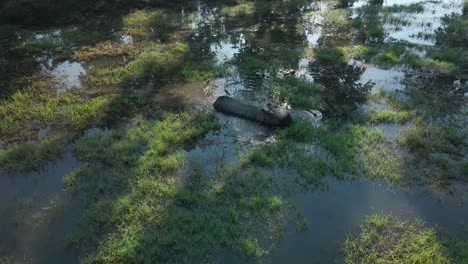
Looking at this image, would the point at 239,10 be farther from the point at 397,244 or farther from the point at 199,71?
the point at 397,244

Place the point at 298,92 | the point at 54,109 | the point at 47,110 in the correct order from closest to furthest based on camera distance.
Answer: the point at 47,110, the point at 54,109, the point at 298,92

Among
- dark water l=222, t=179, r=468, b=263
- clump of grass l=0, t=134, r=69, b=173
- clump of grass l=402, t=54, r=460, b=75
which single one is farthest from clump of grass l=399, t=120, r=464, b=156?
clump of grass l=0, t=134, r=69, b=173

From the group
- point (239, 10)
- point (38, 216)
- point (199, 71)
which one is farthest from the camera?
point (239, 10)

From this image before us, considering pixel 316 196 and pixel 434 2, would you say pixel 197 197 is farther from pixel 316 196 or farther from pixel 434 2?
pixel 434 2

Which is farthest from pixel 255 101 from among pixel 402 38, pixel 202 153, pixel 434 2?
pixel 434 2

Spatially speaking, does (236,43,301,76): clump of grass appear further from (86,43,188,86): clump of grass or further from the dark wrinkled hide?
the dark wrinkled hide

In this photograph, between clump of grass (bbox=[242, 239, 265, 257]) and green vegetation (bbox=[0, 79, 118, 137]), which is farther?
green vegetation (bbox=[0, 79, 118, 137])

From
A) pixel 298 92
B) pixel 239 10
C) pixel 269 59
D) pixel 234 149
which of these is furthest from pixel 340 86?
pixel 239 10
